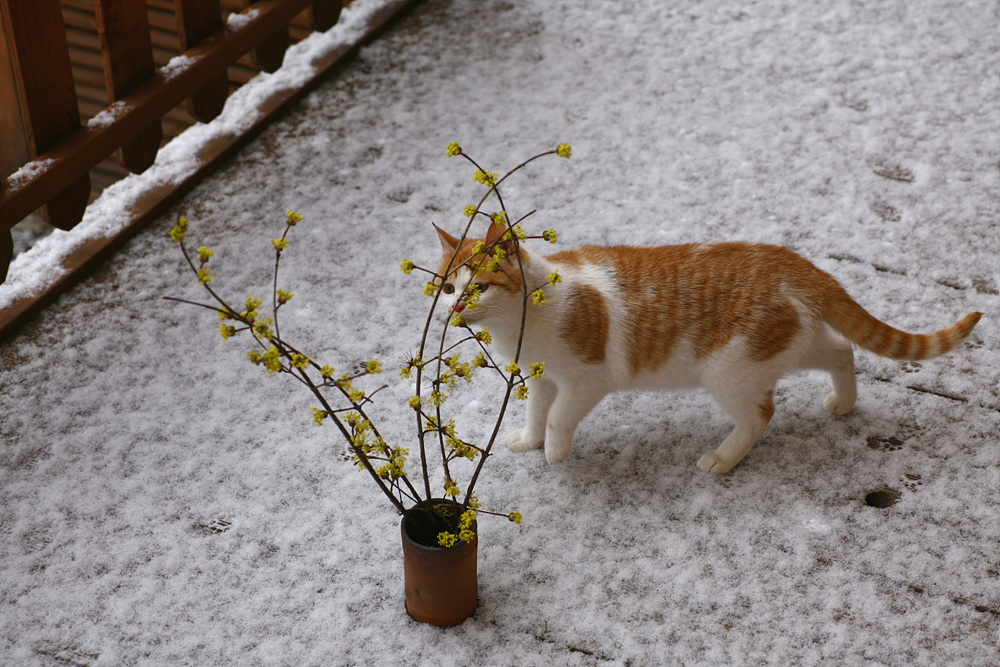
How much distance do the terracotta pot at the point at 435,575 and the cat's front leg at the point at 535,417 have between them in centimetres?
44

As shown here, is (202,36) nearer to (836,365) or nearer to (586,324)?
(586,324)

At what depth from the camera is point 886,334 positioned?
2.12 meters

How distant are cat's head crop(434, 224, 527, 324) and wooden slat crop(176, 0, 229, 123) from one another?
5.10 feet

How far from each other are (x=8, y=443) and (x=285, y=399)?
2.14ft

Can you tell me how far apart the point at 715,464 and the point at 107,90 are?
2163 millimetres

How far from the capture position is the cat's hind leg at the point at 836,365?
7.10 feet

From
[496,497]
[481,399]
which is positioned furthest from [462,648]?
[481,399]

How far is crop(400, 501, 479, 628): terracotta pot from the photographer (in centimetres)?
181

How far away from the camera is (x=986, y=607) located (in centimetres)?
192

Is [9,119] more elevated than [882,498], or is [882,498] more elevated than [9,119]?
[9,119]

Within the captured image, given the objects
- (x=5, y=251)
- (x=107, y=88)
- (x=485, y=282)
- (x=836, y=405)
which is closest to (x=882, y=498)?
(x=836, y=405)

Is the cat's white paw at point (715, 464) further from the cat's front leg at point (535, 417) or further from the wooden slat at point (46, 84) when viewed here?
the wooden slat at point (46, 84)

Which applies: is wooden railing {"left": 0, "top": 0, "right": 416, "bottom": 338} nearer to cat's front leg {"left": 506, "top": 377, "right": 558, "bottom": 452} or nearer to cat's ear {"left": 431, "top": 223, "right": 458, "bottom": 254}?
cat's ear {"left": 431, "top": 223, "right": 458, "bottom": 254}

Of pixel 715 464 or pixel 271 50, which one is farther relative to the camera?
pixel 271 50
